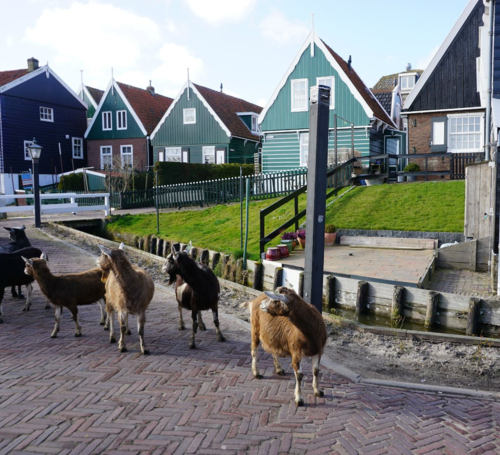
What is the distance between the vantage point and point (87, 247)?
15539mm

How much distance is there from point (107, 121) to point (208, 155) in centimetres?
987

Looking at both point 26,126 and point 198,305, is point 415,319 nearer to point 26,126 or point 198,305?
→ point 198,305

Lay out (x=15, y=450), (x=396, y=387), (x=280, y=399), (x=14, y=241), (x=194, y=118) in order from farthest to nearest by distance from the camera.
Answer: (x=194, y=118) < (x=14, y=241) < (x=396, y=387) < (x=280, y=399) < (x=15, y=450)

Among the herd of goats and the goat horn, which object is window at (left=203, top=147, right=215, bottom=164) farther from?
the goat horn

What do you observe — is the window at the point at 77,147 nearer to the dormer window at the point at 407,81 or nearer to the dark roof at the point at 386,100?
the dark roof at the point at 386,100

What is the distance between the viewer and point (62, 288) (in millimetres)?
6867

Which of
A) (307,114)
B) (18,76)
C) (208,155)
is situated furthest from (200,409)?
(18,76)

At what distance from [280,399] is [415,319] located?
439 cm

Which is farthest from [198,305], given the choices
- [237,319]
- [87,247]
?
[87,247]

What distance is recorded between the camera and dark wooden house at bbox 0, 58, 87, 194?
111 ft

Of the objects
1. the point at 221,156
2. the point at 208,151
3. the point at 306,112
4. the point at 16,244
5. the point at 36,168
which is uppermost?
the point at 306,112

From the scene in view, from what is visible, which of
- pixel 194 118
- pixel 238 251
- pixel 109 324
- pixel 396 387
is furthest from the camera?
pixel 194 118

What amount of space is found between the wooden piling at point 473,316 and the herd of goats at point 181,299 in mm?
3849

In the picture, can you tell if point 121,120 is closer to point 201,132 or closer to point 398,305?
point 201,132
